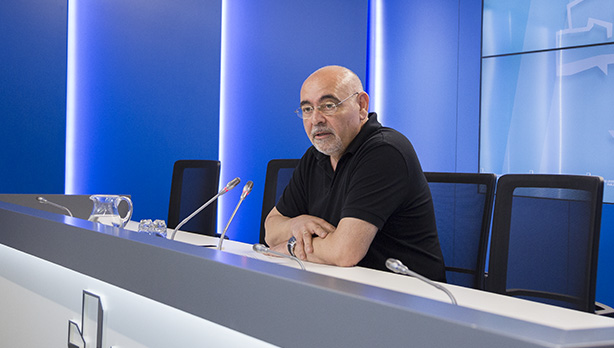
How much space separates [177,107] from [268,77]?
0.93 metres

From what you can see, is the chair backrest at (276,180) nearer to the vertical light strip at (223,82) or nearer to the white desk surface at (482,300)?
the white desk surface at (482,300)

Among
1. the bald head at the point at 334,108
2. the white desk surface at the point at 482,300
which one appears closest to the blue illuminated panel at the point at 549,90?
the bald head at the point at 334,108

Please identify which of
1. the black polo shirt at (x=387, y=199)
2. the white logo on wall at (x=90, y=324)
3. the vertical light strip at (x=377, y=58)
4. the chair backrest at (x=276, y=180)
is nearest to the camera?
the white logo on wall at (x=90, y=324)

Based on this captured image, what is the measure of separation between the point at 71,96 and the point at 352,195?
319 centimetres

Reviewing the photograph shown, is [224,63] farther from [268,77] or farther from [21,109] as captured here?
[21,109]

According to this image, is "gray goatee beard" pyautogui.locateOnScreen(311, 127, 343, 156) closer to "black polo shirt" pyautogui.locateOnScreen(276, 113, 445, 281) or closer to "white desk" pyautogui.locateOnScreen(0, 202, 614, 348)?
"black polo shirt" pyautogui.locateOnScreen(276, 113, 445, 281)

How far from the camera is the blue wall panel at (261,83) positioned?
507 centimetres

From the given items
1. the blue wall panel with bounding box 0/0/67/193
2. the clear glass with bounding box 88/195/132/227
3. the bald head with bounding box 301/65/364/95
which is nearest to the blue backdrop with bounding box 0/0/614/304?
the blue wall panel with bounding box 0/0/67/193

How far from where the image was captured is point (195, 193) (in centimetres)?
331

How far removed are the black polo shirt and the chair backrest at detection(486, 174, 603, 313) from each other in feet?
0.86

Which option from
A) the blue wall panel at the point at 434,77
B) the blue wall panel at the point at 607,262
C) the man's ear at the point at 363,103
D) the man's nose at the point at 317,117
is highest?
the blue wall panel at the point at 434,77

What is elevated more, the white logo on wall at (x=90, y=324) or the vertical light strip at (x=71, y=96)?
the vertical light strip at (x=71, y=96)

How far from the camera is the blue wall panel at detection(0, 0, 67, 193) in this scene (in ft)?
12.5

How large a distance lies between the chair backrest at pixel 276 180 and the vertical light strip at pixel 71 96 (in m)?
2.01
